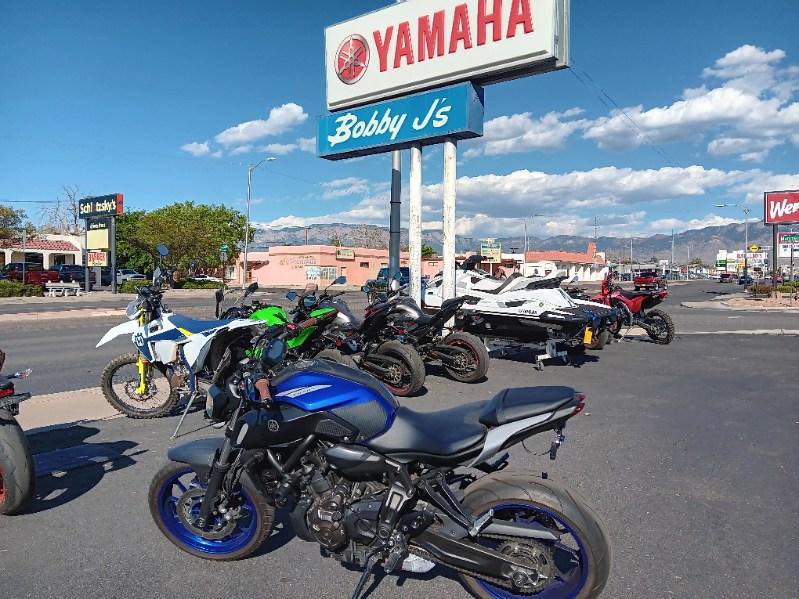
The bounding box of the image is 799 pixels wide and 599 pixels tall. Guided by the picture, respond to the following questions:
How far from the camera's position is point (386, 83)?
13758 mm

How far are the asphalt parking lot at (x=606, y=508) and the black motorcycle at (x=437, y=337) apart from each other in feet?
1.20

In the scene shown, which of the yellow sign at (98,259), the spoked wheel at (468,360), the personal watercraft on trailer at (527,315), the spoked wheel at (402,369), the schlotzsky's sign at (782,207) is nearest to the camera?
the spoked wheel at (402,369)

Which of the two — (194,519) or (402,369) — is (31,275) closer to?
(402,369)

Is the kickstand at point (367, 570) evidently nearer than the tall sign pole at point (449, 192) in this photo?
Yes

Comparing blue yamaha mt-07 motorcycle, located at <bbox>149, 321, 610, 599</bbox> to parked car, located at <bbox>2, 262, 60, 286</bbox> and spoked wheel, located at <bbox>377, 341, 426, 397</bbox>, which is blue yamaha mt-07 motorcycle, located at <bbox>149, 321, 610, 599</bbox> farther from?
parked car, located at <bbox>2, 262, 60, 286</bbox>

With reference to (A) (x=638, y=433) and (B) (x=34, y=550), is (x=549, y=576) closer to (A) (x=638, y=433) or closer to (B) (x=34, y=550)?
(B) (x=34, y=550)

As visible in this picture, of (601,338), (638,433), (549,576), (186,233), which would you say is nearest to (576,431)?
(638,433)

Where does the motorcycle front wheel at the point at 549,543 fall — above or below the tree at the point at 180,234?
below

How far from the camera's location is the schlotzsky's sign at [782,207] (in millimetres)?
35938

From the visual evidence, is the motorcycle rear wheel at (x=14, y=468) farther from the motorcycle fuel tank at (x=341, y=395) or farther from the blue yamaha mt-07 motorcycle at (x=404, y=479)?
the motorcycle fuel tank at (x=341, y=395)

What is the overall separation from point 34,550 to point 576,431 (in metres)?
4.59

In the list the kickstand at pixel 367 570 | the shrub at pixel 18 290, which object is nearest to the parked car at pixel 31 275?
the shrub at pixel 18 290

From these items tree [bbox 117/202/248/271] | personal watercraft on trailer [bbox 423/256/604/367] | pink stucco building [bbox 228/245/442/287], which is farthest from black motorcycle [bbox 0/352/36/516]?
pink stucco building [bbox 228/245/442/287]

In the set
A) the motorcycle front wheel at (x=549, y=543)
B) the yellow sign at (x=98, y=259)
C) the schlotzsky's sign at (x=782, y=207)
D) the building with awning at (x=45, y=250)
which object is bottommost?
the motorcycle front wheel at (x=549, y=543)
